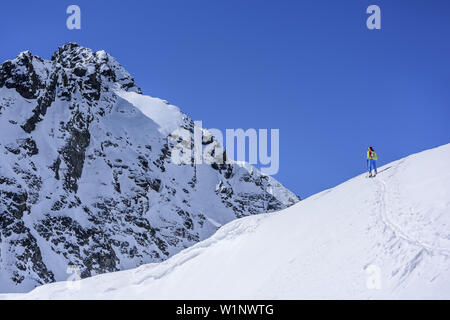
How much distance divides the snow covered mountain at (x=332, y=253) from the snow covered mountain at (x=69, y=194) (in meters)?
92.3

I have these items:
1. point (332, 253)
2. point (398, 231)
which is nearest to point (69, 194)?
point (332, 253)

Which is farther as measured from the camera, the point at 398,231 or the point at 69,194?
the point at 69,194

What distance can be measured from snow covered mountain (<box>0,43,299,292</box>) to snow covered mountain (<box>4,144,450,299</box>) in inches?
3633

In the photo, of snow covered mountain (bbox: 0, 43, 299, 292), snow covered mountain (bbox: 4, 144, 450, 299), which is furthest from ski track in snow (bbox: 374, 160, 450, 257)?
snow covered mountain (bbox: 0, 43, 299, 292)

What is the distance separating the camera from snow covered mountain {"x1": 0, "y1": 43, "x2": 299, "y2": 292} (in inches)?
5059

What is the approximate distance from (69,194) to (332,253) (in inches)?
5793

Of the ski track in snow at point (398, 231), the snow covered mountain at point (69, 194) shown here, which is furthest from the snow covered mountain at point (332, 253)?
the snow covered mountain at point (69, 194)

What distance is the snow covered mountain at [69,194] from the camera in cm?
12850

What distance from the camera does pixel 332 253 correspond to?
17469 millimetres

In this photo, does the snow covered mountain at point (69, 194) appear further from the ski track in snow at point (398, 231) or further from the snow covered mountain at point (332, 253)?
the ski track in snow at point (398, 231)

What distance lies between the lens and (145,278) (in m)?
21.5

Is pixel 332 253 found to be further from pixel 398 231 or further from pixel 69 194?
pixel 69 194

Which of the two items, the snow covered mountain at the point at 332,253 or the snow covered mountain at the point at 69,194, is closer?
the snow covered mountain at the point at 332,253
